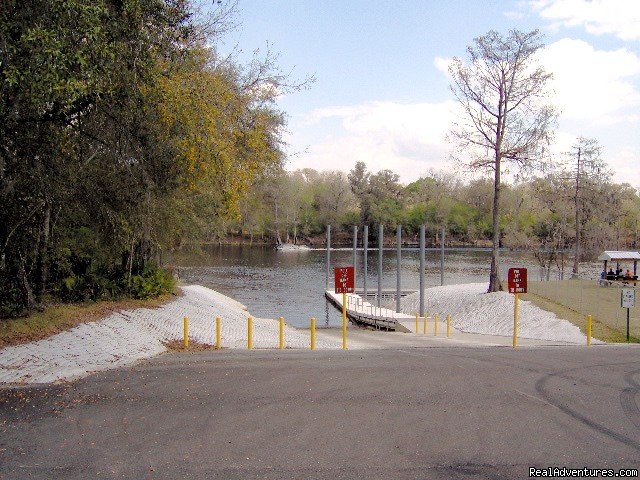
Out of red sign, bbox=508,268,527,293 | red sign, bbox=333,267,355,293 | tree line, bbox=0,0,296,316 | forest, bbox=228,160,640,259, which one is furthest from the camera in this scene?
forest, bbox=228,160,640,259

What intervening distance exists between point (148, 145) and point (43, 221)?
3.52 metres

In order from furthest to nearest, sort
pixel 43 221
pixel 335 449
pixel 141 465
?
pixel 43 221 < pixel 335 449 < pixel 141 465

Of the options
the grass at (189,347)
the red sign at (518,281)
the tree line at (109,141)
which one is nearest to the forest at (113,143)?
the tree line at (109,141)

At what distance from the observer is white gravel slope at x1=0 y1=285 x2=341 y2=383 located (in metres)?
12.3

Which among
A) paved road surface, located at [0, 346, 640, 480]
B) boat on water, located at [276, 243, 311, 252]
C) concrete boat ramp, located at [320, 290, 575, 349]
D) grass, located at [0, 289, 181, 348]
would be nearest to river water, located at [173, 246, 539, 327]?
concrete boat ramp, located at [320, 290, 575, 349]

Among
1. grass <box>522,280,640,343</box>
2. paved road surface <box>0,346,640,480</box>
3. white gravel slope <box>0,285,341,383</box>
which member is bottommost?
grass <box>522,280,640,343</box>

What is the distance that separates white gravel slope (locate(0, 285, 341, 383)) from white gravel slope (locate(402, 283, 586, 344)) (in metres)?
12.1

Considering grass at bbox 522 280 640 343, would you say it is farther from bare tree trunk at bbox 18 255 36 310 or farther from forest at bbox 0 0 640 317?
bare tree trunk at bbox 18 255 36 310

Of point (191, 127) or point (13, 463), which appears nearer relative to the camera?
point (13, 463)

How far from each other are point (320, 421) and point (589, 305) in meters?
26.6

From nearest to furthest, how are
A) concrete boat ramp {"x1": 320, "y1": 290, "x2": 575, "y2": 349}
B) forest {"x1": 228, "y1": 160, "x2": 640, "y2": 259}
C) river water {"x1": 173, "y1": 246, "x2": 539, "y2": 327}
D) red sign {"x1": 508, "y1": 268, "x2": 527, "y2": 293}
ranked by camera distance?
red sign {"x1": 508, "y1": 268, "x2": 527, "y2": 293} < concrete boat ramp {"x1": 320, "y1": 290, "x2": 575, "y2": 349} < river water {"x1": 173, "y1": 246, "x2": 539, "y2": 327} < forest {"x1": 228, "y1": 160, "x2": 640, "y2": 259}

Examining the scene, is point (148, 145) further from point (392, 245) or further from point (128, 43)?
point (392, 245)

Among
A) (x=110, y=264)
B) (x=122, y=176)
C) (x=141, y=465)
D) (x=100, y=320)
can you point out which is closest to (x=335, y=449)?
(x=141, y=465)

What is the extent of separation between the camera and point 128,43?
1239 centimetres
